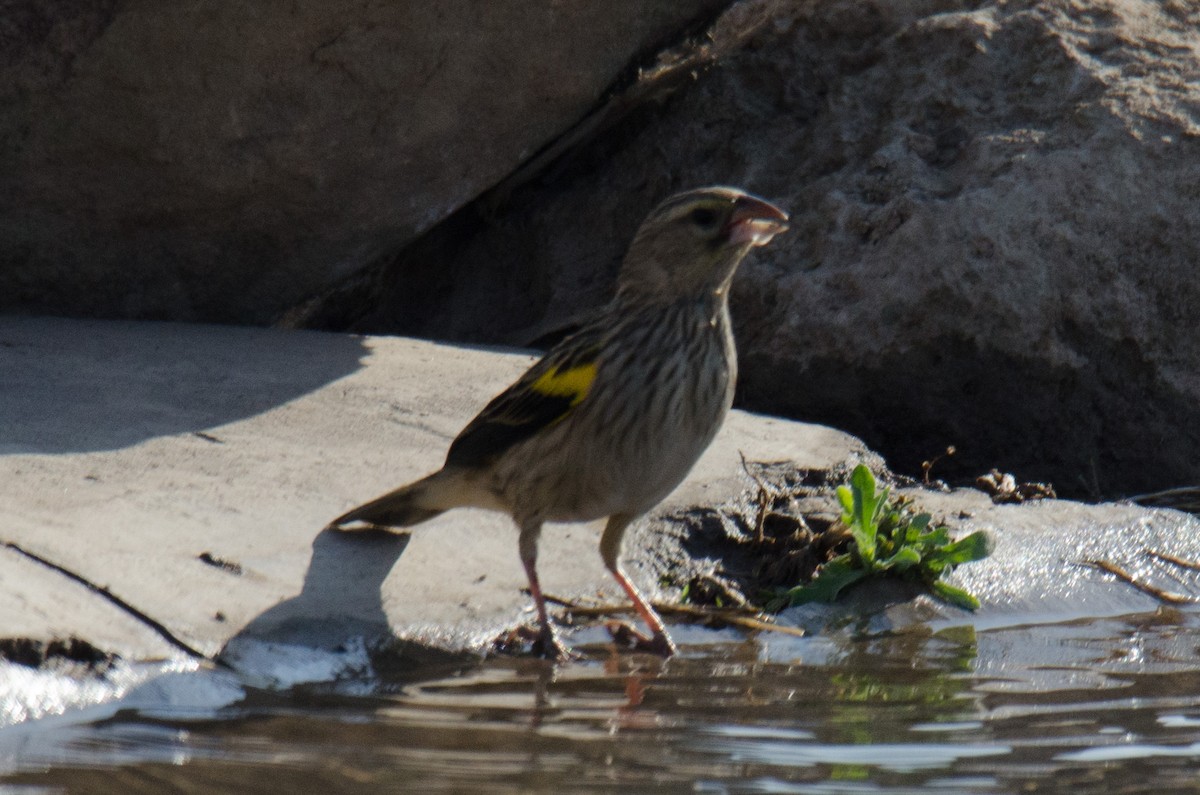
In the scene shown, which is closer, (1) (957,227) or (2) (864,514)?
(2) (864,514)

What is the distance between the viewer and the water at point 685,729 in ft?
11.8

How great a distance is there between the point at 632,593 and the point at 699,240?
1.22 metres

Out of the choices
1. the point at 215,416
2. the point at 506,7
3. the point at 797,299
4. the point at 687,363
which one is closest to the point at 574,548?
the point at 687,363

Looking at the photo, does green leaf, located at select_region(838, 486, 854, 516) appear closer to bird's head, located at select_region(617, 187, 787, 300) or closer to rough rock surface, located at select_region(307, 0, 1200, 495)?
bird's head, located at select_region(617, 187, 787, 300)

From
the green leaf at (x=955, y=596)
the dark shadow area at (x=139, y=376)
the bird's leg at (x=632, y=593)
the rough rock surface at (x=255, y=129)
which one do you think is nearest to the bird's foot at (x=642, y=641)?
the bird's leg at (x=632, y=593)

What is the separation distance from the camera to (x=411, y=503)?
5.38 m

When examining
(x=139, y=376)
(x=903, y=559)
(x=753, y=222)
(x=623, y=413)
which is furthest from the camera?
(x=139, y=376)

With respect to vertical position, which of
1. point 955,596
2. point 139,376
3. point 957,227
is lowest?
point 955,596

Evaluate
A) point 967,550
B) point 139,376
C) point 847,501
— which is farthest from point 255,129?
point 967,550

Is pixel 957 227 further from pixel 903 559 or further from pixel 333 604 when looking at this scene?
pixel 333 604

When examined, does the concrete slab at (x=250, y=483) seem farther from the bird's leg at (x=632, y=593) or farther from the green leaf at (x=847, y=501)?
the green leaf at (x=847, y=501)

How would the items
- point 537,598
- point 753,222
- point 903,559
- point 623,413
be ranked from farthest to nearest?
point 903,559 < point 753,222 < point 623,413 < point 537,598

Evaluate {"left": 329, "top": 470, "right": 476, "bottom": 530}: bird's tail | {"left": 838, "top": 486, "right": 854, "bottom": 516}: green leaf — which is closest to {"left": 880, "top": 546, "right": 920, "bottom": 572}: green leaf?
{"left": 838, "top": 486, "right": 854, "bottom": 516}: green leaf

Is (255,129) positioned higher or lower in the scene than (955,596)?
higher
